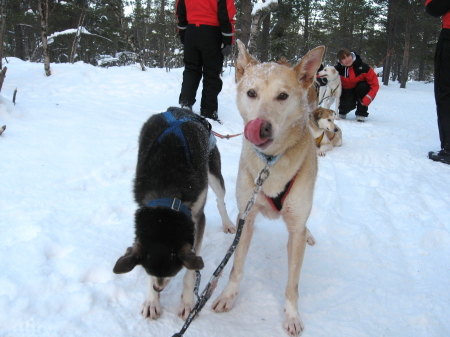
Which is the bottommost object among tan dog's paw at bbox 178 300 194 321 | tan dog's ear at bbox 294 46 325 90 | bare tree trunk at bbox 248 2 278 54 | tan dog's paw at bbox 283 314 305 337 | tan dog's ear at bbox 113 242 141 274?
tan dog's paw at bbox 283 314 305 337

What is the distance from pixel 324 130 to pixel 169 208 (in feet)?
16.7

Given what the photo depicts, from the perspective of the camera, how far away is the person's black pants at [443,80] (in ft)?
15.8

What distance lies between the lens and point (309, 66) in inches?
85.7

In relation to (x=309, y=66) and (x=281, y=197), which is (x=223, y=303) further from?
(x=309, y=66)

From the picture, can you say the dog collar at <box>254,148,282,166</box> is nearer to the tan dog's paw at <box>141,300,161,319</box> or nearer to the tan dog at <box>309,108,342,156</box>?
the tan dog's paw at <box>141,300,161,319</box>

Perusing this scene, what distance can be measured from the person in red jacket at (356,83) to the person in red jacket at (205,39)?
523 centimetres

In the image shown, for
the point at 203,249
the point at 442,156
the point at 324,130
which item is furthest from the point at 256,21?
the point at 203,249

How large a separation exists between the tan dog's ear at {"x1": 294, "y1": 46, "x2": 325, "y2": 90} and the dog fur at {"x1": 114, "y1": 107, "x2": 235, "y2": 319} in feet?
3.06

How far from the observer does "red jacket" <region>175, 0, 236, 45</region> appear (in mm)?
5052

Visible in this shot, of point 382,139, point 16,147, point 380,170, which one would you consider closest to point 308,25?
point 382,139

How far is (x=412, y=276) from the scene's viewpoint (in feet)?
8.19

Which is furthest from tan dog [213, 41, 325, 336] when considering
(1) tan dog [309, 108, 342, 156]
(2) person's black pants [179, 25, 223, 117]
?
(1) tan dog [309, 108, 342, 156]

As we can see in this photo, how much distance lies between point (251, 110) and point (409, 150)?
17.6ft

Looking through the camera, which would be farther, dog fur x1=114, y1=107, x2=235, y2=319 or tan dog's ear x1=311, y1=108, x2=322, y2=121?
tan dog's ear x1=311, y1=108, x2=322, y2=121
